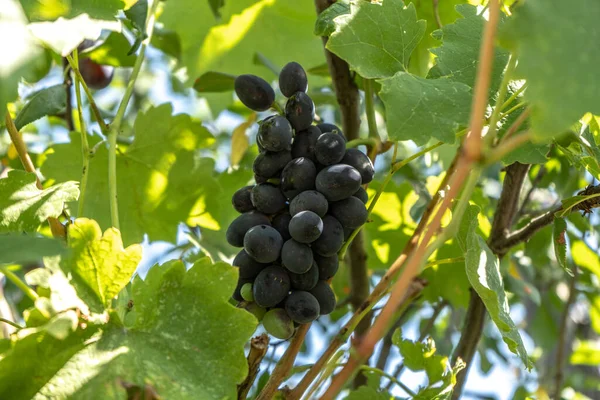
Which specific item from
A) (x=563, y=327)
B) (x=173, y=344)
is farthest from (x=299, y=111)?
(x=563, y=327)

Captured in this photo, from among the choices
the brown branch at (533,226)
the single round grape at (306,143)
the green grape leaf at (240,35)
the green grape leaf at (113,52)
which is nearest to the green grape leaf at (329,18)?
the single round grape at (306,143)

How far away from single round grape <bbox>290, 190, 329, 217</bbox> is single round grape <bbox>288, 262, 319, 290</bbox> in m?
0.07

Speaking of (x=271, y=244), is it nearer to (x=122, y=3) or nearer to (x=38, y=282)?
(x=38, y=282)

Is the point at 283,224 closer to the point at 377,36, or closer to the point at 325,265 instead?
the point at 325,265

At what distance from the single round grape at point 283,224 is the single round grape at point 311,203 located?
0.11 ft

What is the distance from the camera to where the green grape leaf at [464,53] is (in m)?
0.92

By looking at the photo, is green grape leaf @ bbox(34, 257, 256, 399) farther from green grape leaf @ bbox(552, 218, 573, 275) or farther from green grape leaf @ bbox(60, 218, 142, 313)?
green grape leaf @ bbox(552, 218, 573, 275)

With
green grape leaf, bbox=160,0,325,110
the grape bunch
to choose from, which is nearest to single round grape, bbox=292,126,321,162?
the grape bunch

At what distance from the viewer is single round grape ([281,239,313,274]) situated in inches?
33.2

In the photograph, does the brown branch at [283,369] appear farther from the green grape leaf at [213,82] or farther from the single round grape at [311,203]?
the green grape leaf at [213,82]

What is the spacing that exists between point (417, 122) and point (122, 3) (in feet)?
1.38

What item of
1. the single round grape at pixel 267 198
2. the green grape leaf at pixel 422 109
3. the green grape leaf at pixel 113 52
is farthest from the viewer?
the green grape leaf at pixel 113 52

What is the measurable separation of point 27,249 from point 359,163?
0.44 meters

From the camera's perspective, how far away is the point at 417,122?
0.81 metres
